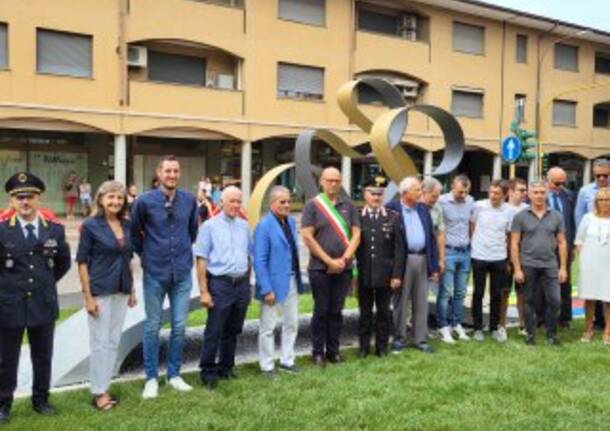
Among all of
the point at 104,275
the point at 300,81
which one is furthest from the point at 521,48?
the point at 104,275

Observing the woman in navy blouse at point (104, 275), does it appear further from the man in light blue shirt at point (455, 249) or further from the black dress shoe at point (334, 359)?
the man in light blue shirt at point (455, 249)

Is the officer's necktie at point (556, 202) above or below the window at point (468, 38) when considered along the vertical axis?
below

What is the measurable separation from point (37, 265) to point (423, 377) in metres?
3.49

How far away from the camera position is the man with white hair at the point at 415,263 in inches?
298

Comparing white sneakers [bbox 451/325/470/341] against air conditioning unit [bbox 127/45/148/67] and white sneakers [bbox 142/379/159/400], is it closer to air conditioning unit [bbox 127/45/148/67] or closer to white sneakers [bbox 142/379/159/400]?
white sneakers [bbox 142/379/159/400]

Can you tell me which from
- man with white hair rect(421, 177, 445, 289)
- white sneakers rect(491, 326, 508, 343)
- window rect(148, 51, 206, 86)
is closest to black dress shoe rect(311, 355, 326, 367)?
man with white hair rect(421, 177, 445, 289)

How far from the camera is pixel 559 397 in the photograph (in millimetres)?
6035

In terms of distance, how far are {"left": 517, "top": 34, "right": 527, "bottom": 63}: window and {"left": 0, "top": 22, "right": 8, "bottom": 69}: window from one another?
82.2ft

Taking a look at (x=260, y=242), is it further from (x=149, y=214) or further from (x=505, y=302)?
(x=505, y=302)

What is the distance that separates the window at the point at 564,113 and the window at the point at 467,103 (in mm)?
5767

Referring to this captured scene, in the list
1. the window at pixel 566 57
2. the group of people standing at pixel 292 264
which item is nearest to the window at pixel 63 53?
the group of people standing at pixel 292 264

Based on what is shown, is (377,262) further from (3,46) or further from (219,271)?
(3,46)

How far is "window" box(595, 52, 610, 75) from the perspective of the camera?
4172 centimetres

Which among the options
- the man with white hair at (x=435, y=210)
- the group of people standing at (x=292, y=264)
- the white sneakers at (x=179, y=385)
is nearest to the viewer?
the group of people standing at (x=292, y=264)
